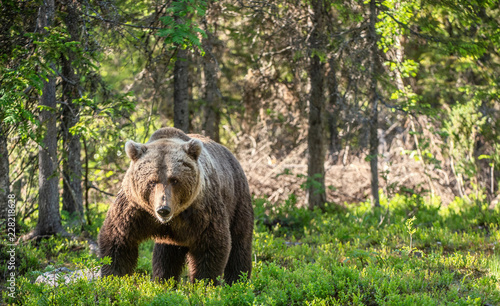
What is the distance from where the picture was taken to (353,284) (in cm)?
489

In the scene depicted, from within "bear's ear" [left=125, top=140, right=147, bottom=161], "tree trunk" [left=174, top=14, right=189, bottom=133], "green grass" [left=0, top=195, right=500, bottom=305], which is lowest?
"green grass" [left=0, top=195, right=500, bottom=305]

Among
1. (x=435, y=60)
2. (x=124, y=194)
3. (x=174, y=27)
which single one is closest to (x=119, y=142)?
(x=174, y=27)

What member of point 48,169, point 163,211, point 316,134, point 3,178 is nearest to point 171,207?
point 163,211

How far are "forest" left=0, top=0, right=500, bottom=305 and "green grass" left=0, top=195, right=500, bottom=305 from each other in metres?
0.03

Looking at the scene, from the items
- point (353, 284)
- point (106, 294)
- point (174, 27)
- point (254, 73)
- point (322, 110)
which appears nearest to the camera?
point (106, 294)

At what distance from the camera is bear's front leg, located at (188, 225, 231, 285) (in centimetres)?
502

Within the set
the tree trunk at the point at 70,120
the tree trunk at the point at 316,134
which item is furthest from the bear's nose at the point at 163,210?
the tree trunk at the point at 316,134

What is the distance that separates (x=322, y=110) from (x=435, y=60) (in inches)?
185

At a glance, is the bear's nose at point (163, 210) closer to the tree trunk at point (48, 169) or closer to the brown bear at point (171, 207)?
the brown bear at point (171, 207)

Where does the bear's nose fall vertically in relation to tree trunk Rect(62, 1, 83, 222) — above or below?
below

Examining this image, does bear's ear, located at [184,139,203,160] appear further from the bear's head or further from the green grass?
the green grass

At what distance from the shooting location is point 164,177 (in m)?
4.44

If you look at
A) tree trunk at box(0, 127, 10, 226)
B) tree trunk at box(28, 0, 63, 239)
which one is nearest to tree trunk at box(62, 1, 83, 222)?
tree trunk at box(28, 0, 63, 239)

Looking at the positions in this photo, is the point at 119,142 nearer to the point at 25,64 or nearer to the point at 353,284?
the point at 25,64
